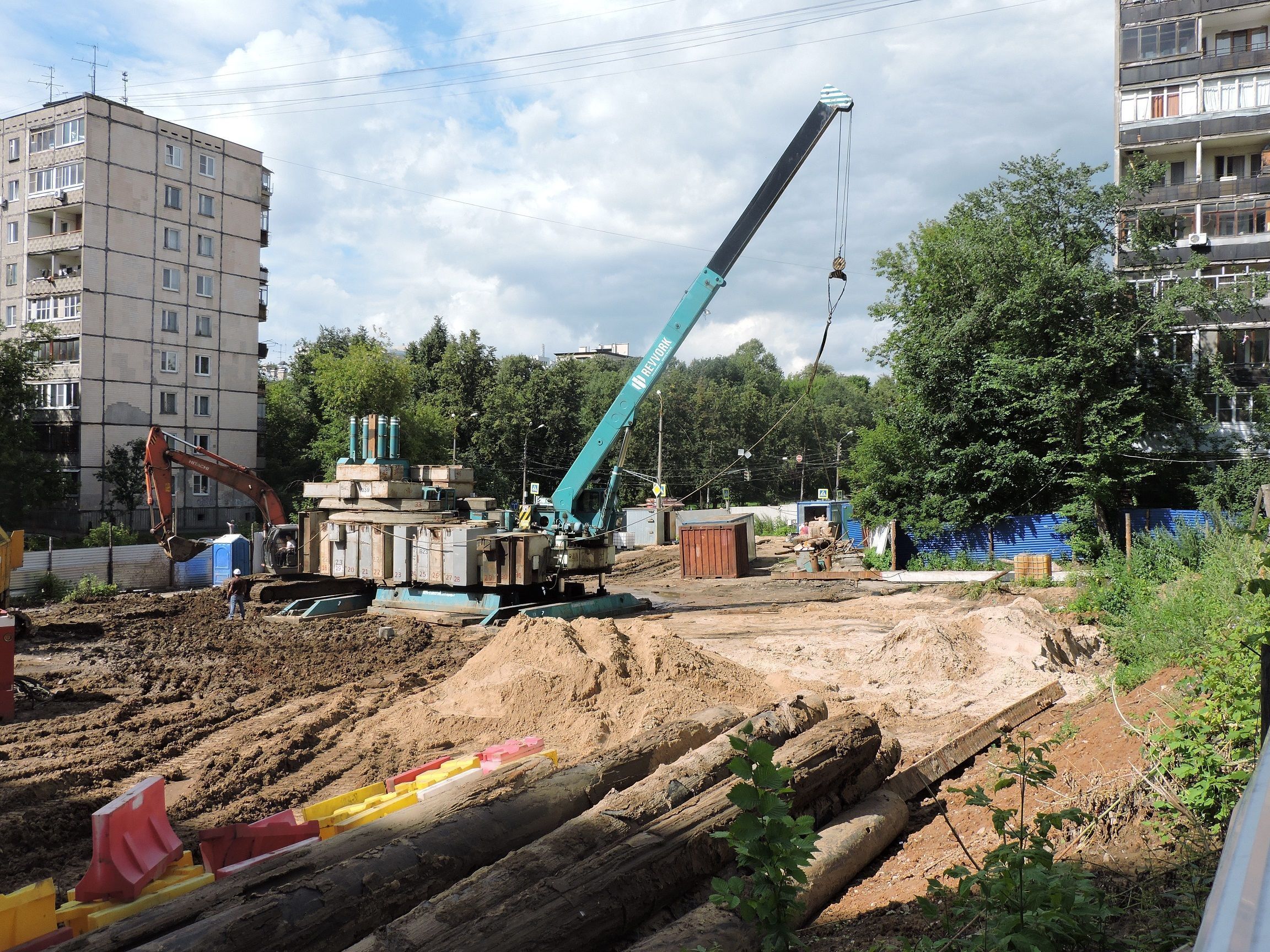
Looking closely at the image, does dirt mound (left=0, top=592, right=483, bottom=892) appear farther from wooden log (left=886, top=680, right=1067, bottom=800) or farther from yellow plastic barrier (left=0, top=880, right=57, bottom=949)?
wooden log (left=886, top=680, right=1067, bottom=800)

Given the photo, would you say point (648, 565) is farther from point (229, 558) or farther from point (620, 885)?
point (620, 885)

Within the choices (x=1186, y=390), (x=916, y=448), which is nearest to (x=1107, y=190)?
(x=1186, y=390)

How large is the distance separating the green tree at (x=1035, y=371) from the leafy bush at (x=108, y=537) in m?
27.6

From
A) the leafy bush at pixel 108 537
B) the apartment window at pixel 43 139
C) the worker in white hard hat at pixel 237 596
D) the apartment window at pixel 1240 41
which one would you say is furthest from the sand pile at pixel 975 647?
the apartment window at pixel 43 139

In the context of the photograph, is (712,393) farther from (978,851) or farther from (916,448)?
(978,851)

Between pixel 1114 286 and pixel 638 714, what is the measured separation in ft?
→ 79.1

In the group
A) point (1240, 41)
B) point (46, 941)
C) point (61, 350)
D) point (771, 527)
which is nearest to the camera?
point (46, 941)

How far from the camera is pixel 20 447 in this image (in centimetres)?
3400

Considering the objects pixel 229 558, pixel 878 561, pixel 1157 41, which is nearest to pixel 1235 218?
pixel 1157 41

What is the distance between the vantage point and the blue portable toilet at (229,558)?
25406 millimetres

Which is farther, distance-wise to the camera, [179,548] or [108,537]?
[108,537]

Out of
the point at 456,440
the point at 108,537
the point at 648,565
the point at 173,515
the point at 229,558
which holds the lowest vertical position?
the point at 648,565

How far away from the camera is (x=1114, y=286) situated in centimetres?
2719

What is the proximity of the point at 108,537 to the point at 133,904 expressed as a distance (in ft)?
106
